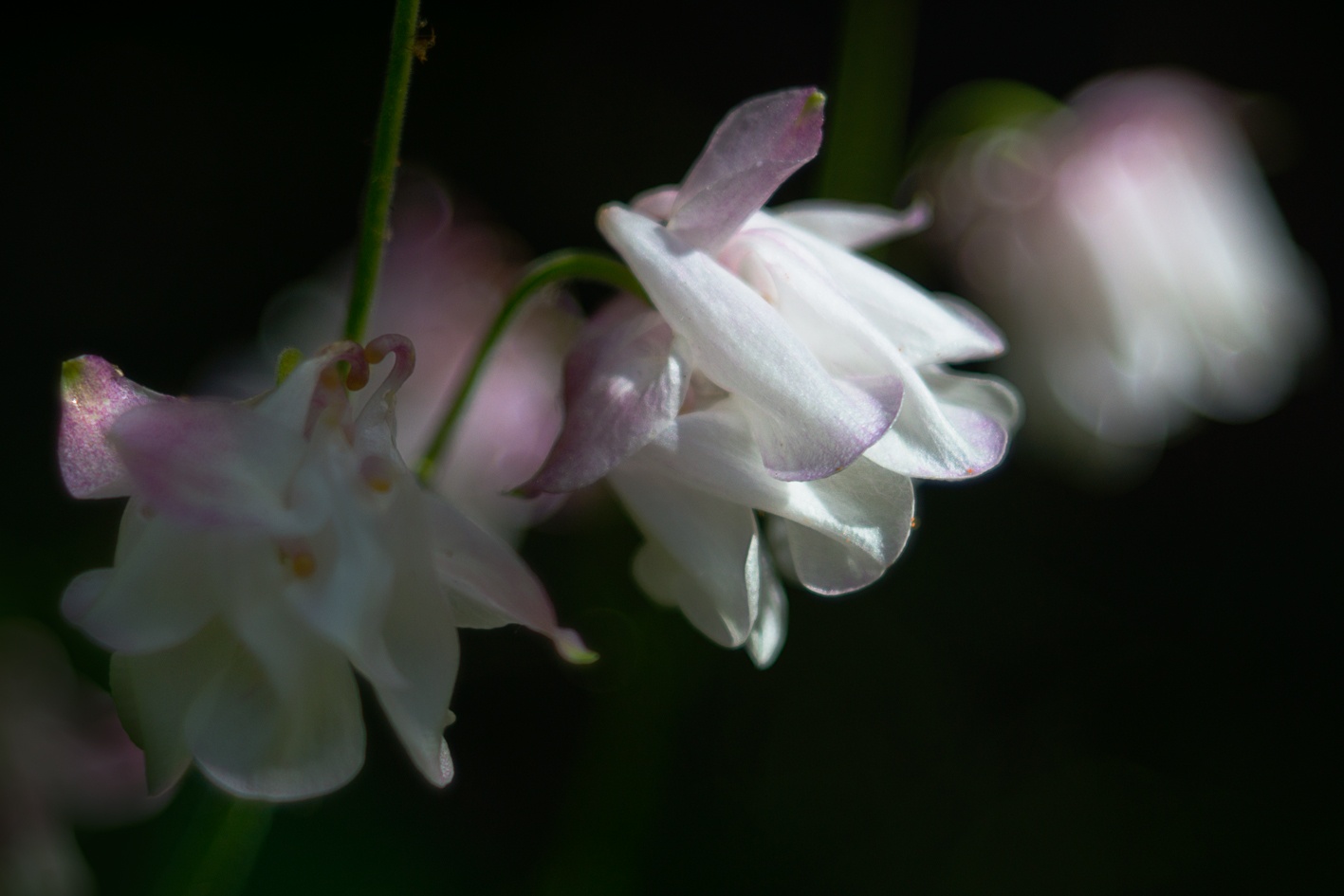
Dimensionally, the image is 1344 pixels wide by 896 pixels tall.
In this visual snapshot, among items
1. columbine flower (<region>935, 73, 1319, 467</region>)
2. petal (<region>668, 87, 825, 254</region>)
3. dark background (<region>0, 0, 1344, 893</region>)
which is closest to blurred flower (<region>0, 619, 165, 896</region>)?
dark background (<region>0, 0, 1344, 893</region>)

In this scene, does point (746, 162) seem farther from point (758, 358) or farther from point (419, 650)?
point (419, 650)

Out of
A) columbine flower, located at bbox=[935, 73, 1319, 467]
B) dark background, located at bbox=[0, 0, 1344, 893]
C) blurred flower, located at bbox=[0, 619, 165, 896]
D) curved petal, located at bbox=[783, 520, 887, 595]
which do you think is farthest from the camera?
dark background, located at bbox=[0, 0, 1344, 893]

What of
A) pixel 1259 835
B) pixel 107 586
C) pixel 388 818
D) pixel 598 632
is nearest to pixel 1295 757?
pixel 1259 835

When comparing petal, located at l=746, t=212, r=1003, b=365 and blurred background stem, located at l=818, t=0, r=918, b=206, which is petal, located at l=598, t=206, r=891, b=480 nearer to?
petal, located at l=746, t=212, r=1003, b=365

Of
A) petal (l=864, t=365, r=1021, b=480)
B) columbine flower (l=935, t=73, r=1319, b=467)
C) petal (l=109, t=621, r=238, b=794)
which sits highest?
petal (l=864, t=365, r=1021, b=480)

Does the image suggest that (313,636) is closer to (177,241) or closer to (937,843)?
(937,843)
